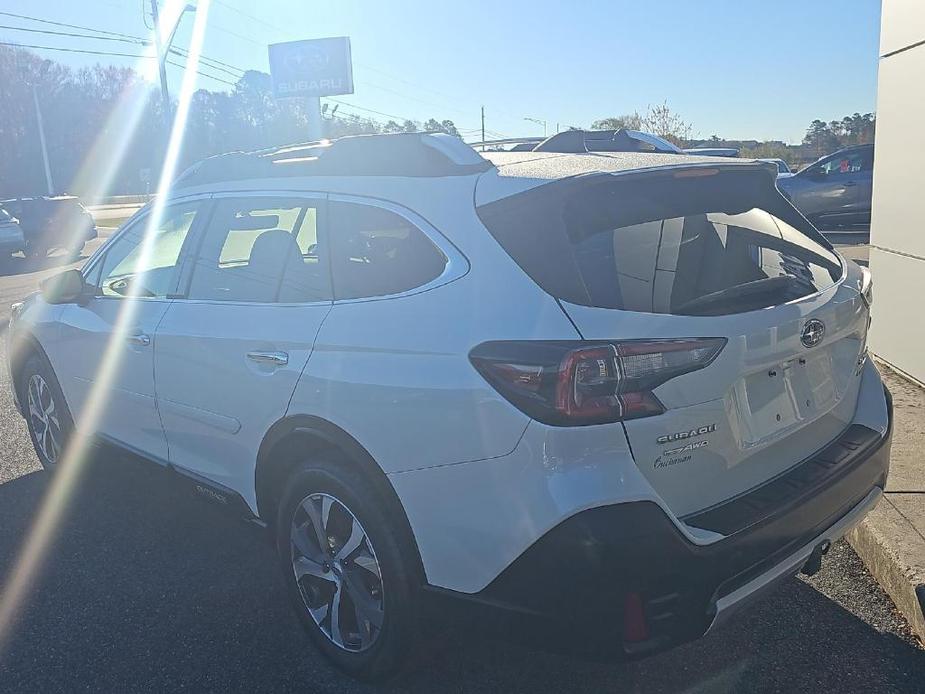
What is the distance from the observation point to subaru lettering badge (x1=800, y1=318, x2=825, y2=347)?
258cm

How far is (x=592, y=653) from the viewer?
7.46 feet

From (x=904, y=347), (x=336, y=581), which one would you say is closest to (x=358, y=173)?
(x=336, y=581)

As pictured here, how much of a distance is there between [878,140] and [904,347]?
1.58 metres

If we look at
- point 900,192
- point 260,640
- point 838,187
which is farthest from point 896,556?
point 838,187

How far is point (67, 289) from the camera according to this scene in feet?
14.0

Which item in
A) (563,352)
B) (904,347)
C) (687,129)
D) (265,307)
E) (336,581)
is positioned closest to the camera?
(563,352)

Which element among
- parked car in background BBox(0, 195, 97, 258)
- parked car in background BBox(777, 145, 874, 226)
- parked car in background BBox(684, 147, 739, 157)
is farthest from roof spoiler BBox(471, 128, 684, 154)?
parked car in background BBox(0, 195, 97, 258)

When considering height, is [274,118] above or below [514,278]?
above

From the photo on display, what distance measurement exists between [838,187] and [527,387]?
16406 mm

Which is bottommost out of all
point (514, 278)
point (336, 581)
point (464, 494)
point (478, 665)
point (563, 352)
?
point (478, 665)

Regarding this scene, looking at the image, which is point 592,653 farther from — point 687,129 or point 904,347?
point 687,129

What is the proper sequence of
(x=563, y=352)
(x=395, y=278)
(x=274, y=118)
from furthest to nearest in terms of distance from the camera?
1. (x=274, y=118)
2. (x=395, y=278)
3. (x=563, y=352)

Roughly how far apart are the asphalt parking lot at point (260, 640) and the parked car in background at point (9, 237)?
18.3 metres

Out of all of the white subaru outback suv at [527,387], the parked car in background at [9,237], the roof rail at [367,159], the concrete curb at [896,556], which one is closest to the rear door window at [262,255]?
the white subaru outback suv at [527,387]
